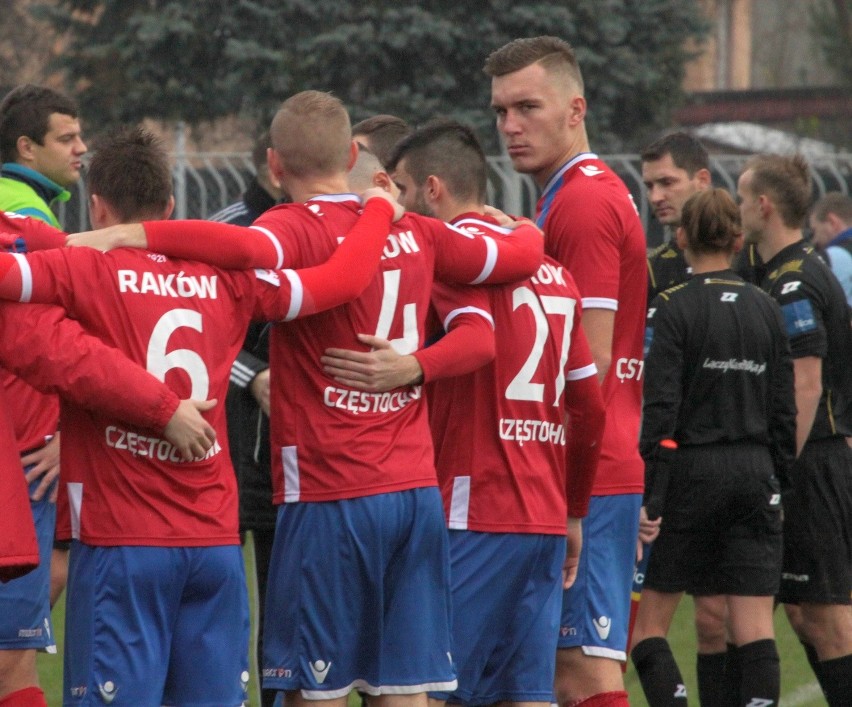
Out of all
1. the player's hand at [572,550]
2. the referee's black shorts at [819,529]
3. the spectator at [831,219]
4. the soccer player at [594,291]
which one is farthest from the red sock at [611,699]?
the spectator at [831,219]

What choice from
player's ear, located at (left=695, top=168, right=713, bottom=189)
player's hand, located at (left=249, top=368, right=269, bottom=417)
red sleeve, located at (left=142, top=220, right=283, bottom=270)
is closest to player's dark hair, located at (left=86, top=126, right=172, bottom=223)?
red sleeve, located at (left=142, top=220, right=283, bottom=270)

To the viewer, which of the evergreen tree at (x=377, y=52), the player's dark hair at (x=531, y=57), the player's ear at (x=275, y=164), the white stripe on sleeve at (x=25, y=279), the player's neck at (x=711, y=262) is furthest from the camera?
the evergreen tree at (x=377, y=52)

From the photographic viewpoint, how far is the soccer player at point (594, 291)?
4.82 meters

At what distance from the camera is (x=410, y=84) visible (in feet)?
59.6

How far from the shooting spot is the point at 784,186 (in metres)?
6.35

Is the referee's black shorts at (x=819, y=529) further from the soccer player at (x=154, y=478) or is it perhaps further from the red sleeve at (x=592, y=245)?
the soccer player at (x=154, y=478)

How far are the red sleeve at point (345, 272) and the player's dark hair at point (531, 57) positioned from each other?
111cm

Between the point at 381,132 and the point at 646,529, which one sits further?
the point at 381,132

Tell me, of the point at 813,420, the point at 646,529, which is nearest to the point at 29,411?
the point at 646,529

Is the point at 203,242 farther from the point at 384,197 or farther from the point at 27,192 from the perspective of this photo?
the point at 27,192

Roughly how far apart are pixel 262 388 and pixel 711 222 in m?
1.90

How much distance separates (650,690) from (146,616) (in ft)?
8.14

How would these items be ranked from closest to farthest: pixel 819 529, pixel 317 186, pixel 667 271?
pixel 317 186, pixel 819 529, pixel 667 271

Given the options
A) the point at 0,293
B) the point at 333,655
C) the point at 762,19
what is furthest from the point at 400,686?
the point at 762,19
